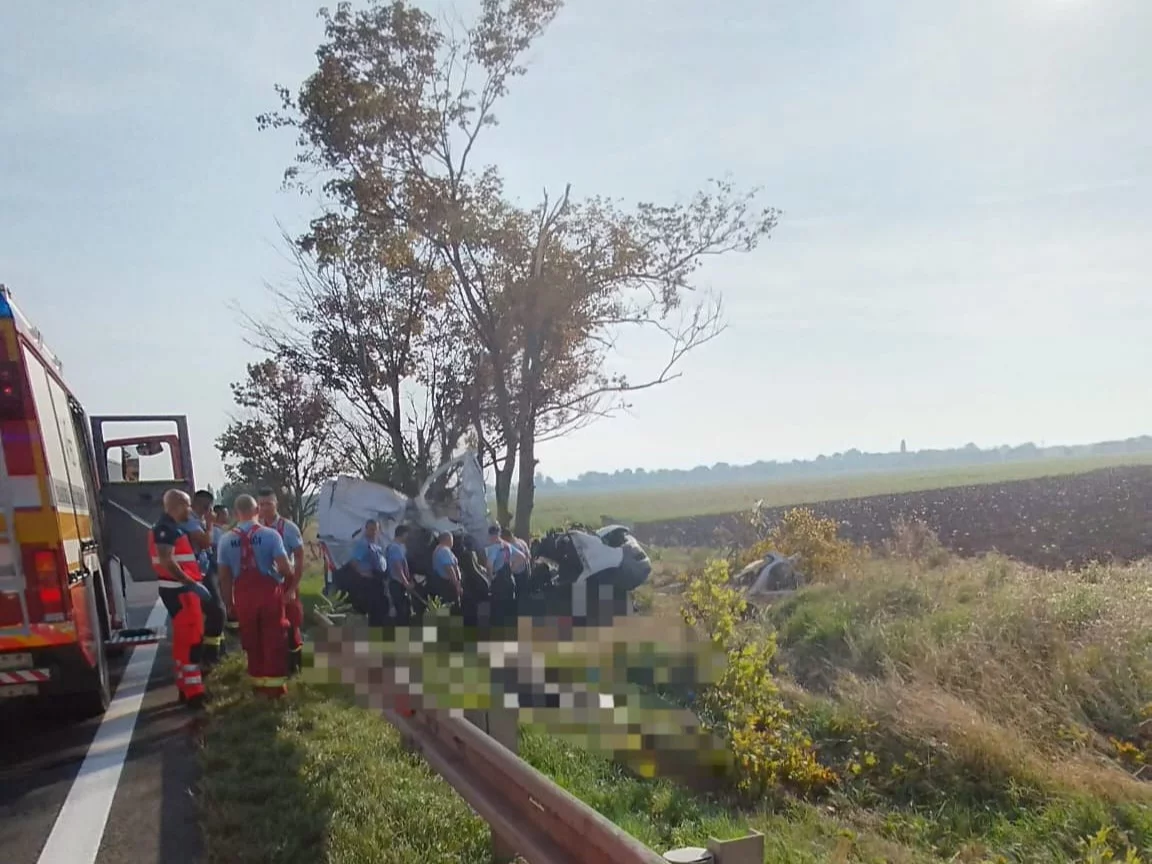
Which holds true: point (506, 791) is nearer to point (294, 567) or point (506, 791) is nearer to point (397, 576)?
point (294, 567)

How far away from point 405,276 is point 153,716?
473 inches

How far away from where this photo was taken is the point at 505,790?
12.9 ft

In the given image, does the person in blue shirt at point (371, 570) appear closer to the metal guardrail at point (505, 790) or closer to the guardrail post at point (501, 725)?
the metal guardrail at point (505, 790)

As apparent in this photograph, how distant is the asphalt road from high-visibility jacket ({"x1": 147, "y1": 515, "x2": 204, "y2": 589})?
1.04 metres

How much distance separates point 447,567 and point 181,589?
3007 mm

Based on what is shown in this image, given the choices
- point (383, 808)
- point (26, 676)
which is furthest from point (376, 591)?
point (383, 808)

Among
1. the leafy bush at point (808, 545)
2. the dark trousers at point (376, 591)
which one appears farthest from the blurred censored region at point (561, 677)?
the leafy bush at point (808, 545)

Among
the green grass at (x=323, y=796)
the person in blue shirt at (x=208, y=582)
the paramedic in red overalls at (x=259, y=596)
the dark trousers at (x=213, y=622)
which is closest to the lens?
the green grass at (x=323, y=796)

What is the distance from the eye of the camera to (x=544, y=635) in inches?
227

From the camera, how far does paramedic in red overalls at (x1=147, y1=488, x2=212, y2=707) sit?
7.64 metres

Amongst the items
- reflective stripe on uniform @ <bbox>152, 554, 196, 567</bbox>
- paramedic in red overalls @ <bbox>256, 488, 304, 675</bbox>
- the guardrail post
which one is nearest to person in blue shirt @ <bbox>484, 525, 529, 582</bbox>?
paramedic in red overalls @ <bbox>256, 488, 304, 675</bbox>

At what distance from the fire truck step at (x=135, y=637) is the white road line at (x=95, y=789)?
19.1 inches

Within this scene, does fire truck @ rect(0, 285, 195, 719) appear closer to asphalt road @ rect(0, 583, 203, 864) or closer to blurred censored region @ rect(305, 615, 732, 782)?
asphalt road @ rect(0, 583, 203, 864)

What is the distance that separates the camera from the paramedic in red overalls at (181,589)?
764 cm
